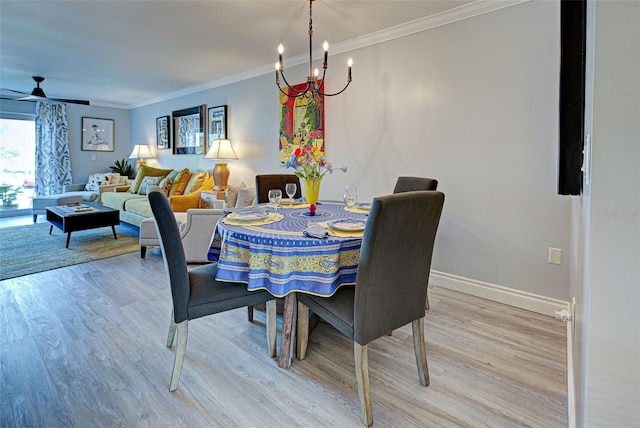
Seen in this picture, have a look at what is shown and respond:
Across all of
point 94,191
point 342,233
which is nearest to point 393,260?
point 342,233

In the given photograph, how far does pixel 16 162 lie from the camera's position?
6320 millimetres

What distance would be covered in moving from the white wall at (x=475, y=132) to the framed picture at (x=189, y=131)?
2.72m

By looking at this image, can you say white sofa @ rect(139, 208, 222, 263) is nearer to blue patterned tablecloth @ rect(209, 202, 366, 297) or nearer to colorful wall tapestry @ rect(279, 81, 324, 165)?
colorful wall tapestry @ rect(279, 81, 324, 165)

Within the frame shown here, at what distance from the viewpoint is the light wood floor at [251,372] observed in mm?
1451

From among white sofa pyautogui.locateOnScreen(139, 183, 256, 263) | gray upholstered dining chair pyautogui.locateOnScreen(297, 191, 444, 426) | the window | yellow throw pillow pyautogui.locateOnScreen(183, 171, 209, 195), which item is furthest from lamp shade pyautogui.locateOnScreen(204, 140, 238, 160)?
the window

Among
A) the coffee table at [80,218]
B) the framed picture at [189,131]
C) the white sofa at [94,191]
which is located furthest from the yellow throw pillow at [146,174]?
the coffee table at [80,218]

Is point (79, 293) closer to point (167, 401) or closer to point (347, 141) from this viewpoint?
point (167, 401)

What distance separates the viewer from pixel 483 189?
2686 mm

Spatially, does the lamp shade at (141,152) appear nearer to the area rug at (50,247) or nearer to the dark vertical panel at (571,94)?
the area rug at (50,247)

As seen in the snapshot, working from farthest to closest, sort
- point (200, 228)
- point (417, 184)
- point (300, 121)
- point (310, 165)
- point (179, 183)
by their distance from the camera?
point (179, 183) < point (300, 121) < point (200, 228) < point (417, 184) < point (310, 165)

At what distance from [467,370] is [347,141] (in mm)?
2421

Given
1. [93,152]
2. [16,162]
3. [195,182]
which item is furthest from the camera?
[93,152]

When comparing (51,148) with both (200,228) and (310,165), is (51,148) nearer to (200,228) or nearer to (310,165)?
(200,228)

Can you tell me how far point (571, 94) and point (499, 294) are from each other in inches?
70.0
